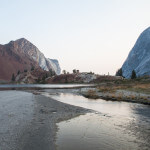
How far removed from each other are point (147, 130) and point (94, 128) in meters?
5.08

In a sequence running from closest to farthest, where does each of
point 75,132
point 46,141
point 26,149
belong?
point 26,149 < point 46,141 < point 75,132

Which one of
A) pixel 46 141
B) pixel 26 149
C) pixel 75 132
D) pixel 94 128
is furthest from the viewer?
pixel 94 128

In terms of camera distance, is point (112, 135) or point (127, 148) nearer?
point (127, 148)

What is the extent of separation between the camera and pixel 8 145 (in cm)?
1167

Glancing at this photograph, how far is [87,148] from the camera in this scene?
38.4 feet

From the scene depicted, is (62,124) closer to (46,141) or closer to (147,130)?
(46,141)

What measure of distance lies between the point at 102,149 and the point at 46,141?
431 cm

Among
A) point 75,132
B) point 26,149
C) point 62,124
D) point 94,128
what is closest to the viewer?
point 26,149

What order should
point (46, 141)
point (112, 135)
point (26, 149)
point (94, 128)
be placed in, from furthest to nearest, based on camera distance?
point (94, 128) → point (112, 135) → point (46, 141) → point (26, 149)

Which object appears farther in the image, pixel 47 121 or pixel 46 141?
pixel 47 121

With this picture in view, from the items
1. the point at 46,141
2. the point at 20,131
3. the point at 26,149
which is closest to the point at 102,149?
the point at 46,141

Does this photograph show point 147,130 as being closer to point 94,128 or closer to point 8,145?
point 94,128

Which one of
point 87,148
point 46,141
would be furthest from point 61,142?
point 87,148

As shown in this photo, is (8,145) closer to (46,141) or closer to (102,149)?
(46,141)
